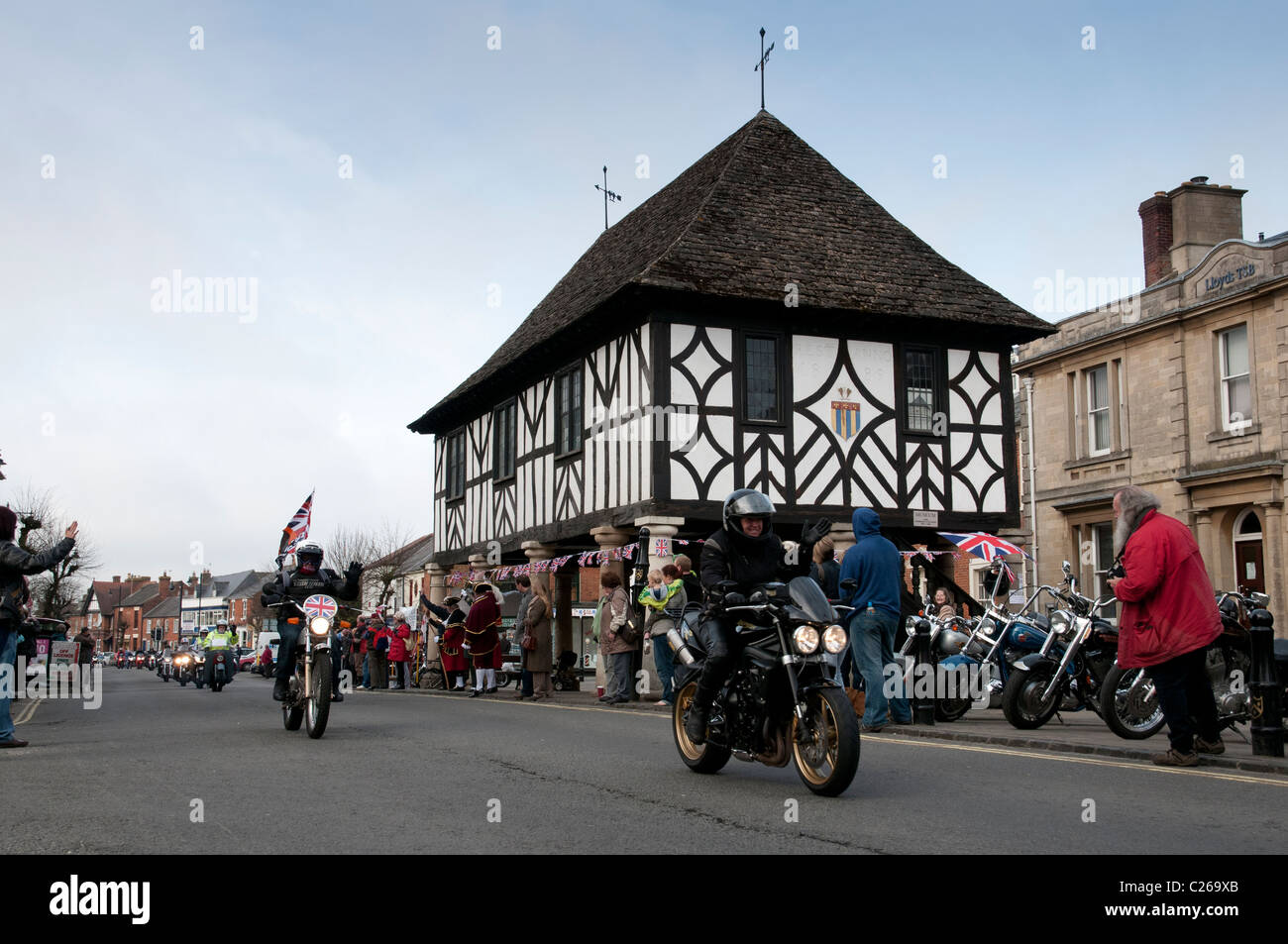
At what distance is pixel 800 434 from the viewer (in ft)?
70.4

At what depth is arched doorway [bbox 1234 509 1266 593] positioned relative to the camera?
83.6ft

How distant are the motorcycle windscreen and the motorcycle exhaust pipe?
1.12 m

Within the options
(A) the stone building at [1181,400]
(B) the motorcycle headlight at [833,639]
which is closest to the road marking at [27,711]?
(B) the motorcycle headlight at [833,639]

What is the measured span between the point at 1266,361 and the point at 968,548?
340 inches

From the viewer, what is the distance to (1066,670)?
1156cm

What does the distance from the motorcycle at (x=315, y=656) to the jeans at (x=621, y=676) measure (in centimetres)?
706

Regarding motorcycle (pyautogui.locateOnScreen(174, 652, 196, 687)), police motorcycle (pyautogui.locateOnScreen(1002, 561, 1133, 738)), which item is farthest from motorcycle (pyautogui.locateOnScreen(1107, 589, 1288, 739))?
motorcycle (pyautogui.locateOnScreen(174, 652, 196, 687))

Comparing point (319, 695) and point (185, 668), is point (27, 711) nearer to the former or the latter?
point (319, 695)

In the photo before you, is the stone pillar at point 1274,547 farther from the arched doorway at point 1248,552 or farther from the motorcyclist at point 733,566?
the motorcyclist at point 733,566

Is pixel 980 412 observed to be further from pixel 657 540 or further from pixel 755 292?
pixel 657 540

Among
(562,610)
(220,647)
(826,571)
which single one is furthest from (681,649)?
(220,647)

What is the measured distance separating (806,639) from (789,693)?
505 mm

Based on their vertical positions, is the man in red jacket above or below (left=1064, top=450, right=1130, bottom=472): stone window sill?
below

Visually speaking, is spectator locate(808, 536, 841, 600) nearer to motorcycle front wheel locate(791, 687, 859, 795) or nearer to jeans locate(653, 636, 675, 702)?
jeans locate(653, 636, 675, 702)
